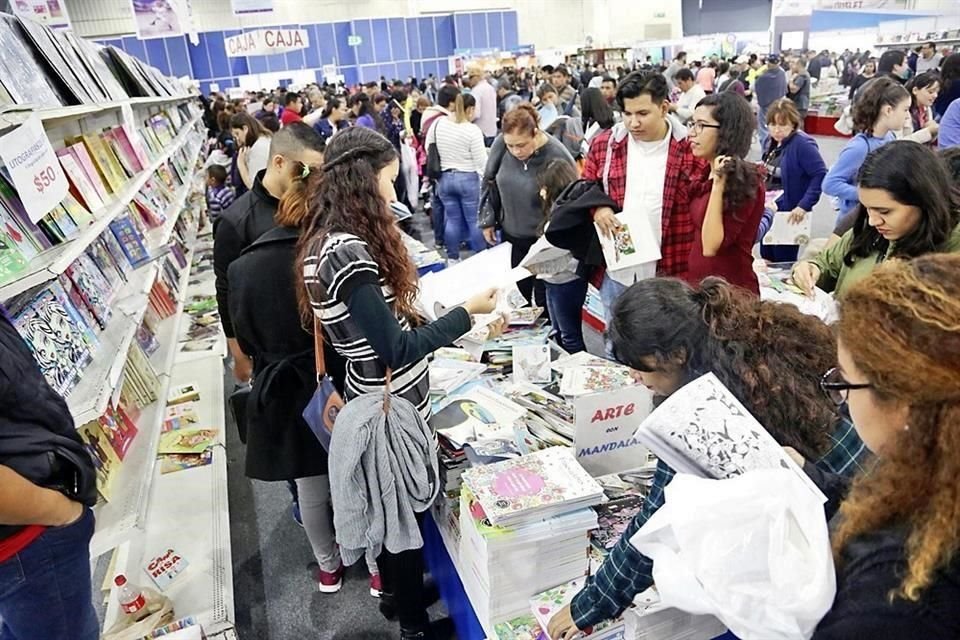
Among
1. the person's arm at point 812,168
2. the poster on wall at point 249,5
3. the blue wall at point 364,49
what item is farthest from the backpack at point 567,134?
the blue wall at point 364,49

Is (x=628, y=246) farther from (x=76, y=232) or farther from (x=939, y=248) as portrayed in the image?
(x=76, y=232)

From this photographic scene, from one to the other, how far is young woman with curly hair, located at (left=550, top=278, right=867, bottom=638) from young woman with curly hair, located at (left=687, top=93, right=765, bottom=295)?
92 centimetres

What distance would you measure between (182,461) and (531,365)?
174cm

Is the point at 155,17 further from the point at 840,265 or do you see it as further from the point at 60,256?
the point at 840,265

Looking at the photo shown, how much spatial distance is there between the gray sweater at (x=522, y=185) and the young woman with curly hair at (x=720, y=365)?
7.40ft

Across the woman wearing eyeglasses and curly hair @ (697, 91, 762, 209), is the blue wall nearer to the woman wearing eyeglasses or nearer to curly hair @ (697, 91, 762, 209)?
curly hair @ (697, 91, 762, 209)

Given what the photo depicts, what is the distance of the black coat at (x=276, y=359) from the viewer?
1.96 metres

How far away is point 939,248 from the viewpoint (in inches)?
78.5

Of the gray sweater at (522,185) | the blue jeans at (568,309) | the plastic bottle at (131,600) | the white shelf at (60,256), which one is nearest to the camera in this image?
the white shelf at (60,256)

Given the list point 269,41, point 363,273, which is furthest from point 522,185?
point 269,41

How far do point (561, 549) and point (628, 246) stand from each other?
4.16ft

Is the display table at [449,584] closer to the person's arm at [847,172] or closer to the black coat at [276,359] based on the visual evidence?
the black coat at [276,359]

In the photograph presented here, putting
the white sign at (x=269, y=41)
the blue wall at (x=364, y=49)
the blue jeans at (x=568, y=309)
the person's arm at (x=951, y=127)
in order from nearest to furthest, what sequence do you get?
the blue jeans at (x=568, y=309) < the person's arm at (x=951, y=127) < the white sign at (x=269, y=41) < the blue wall at (x=364, y=49)

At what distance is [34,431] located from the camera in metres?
1.29
